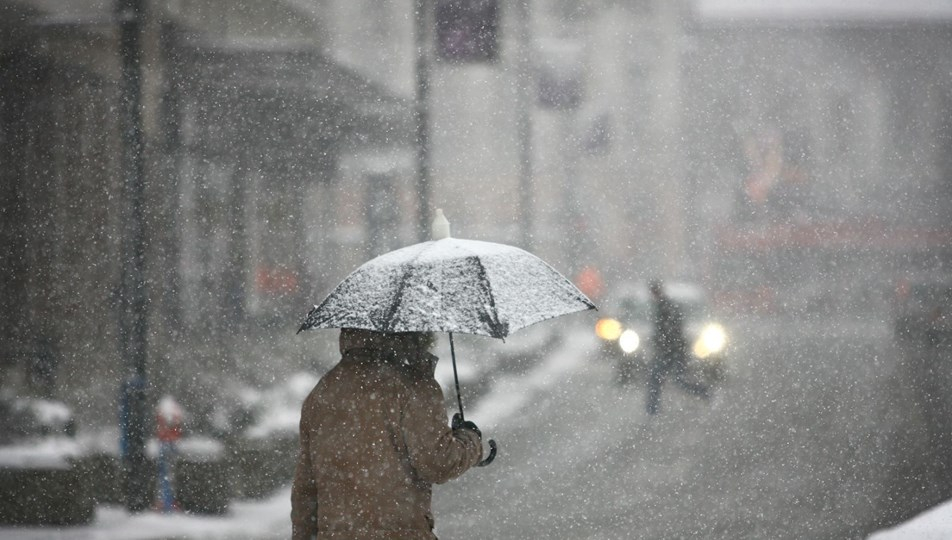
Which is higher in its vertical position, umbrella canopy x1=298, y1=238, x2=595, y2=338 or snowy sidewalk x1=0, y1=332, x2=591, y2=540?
umbrella canopy x1=298, y1=238, x2=595, y2=338

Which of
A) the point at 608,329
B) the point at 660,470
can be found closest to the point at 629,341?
the point at 608,329

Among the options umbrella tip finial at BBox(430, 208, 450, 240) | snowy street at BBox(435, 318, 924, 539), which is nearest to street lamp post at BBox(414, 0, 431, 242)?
snowy street at BBox(435, 318, 924, 539)

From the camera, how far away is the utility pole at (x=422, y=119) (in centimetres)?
1129

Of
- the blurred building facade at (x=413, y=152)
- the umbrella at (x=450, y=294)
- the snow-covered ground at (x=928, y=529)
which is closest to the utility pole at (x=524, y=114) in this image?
the blurred building facade at (x=413, y=152)

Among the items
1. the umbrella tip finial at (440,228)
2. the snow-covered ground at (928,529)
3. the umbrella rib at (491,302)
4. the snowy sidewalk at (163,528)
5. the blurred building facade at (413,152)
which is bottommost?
the snow-covered ground at (928,529)

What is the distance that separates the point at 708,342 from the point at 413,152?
4.91m

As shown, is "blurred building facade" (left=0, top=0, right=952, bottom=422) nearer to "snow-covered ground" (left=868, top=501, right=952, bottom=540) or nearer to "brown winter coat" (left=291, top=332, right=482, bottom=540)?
"brown winter coat" (left=291, top=332, right=482, bottom=540)

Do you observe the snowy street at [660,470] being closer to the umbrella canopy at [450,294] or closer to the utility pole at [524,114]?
the utility pole at [524,114]

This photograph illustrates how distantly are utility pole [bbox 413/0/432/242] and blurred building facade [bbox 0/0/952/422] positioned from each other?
18cm

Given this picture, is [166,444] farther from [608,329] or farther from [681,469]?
[608,329]

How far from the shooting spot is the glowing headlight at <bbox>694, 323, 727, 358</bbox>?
11.4 m

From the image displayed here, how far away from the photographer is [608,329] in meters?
14.3

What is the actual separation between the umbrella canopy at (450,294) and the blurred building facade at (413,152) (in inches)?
287

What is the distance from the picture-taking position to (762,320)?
55.5 feet
